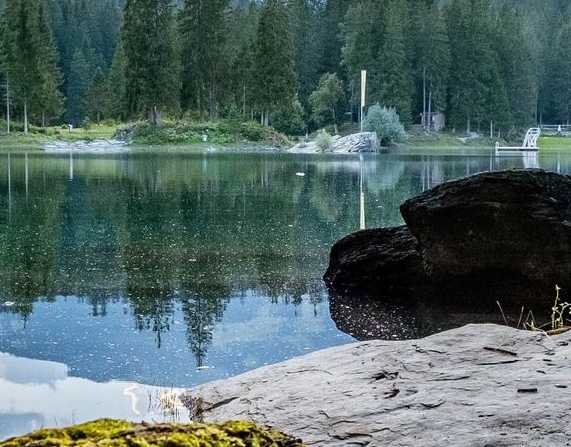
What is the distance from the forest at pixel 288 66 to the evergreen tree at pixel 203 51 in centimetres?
9

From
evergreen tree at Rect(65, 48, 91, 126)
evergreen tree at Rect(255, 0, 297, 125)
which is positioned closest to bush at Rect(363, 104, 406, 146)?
evergreen tree at Rect(255, 0, 297, 125)

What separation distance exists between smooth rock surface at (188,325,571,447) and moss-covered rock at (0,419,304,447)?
3.71 feet

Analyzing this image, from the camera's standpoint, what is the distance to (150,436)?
69.2 inches

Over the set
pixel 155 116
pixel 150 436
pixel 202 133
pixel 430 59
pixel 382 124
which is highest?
pixel 430 59

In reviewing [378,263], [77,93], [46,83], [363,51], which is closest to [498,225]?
[378,263]

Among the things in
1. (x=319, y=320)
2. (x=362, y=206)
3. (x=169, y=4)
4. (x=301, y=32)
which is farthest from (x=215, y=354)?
(x=301, y=32)

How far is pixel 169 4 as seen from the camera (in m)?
61.6

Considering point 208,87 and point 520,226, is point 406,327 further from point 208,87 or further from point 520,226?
point 208,87

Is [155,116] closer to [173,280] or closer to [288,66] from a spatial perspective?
[288,66]

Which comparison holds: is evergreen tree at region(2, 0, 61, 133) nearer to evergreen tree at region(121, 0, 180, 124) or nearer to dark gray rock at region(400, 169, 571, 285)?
evergreen tree at region(121, 0, 180, 124)

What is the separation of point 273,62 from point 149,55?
10.1 metres

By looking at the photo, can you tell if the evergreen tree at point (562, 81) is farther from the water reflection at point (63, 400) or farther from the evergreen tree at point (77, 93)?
the water reflection at point (63, 400)

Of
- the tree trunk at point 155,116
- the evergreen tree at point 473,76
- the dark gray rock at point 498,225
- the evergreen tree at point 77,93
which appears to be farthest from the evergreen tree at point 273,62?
the dark gray rock at point 498,225

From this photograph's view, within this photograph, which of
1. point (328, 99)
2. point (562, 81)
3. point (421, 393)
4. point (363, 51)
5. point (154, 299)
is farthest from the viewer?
point (562, 81)
